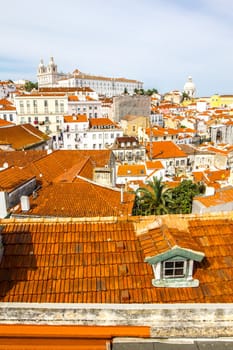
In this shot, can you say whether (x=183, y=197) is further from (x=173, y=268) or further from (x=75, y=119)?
(x=75, y=119)

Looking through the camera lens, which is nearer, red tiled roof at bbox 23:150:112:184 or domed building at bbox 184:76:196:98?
red tiled roof at bbox 23:150:112:184

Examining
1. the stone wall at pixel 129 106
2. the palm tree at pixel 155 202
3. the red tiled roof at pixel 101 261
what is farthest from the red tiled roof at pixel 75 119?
the red tiled roof at pixel 101 261

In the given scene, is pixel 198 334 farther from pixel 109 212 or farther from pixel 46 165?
pixel 46 165

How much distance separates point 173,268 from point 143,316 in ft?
3.97

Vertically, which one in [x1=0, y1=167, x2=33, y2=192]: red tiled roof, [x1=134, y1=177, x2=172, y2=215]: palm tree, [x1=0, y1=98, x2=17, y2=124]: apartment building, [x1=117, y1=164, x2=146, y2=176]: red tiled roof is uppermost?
[x1=0, y1=98, x2=17, y2=124]: apartment building

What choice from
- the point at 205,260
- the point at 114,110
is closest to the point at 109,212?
the point at 205,260

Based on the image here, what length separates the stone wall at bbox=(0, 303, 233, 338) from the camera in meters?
6.02

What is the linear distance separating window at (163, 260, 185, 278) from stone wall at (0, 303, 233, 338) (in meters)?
0.71

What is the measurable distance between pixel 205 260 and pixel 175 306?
5.18 feet

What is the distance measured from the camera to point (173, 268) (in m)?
6.60

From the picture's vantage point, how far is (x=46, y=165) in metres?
28.1

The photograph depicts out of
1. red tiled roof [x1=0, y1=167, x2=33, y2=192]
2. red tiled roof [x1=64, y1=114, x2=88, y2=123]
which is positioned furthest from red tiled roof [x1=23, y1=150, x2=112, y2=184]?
red tiled roof [x1=64, y1=114, x2=88, y2=123]

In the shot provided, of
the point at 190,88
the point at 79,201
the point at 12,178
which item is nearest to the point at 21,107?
the point at 12,178

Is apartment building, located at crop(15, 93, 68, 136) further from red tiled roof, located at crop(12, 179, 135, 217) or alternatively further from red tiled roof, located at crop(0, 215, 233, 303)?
red tiled roof, located at crop(0, 215, 233, 303)
